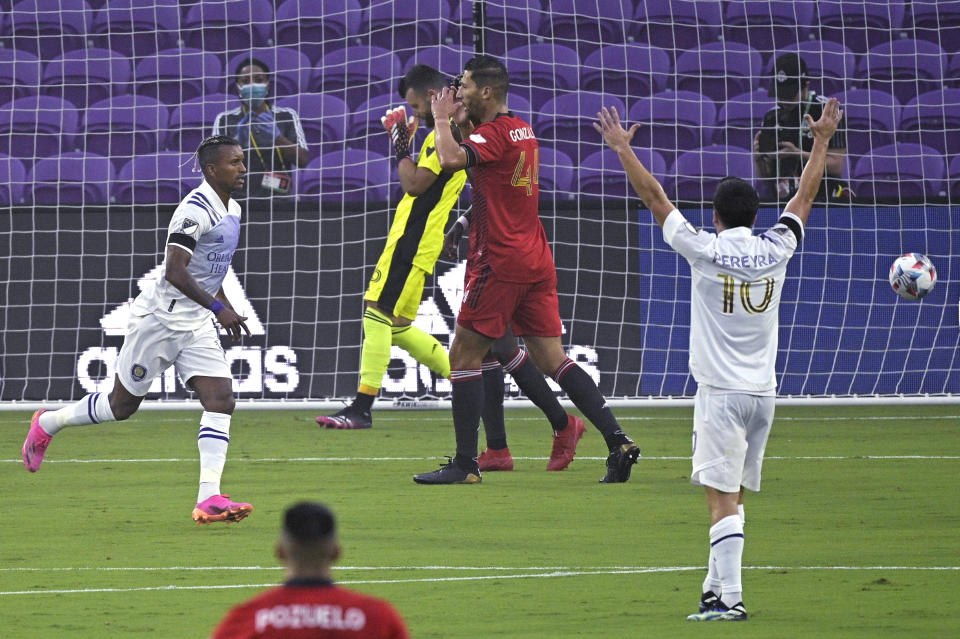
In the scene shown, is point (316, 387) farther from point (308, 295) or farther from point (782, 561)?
point (782, 561)

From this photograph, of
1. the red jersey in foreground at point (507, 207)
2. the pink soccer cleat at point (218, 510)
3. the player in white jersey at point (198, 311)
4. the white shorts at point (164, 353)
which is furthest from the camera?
the red jersey in foreground at point (507, 207)

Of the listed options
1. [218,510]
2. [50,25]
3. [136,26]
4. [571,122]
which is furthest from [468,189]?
[218,510]

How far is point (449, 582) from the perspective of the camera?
222 inches

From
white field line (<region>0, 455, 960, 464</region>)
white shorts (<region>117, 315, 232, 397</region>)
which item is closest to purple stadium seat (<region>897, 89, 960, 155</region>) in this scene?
white field line (<region>0, 455, 960, 464</region>)

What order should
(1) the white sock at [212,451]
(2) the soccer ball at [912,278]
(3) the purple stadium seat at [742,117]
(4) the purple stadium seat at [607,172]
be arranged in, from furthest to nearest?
(3) the purple stadium seat at [742,117] → (4) the purple stadium seat at [607,172] → (2) the soccer ball at [912,278] → (1) the white sock at [212,451]

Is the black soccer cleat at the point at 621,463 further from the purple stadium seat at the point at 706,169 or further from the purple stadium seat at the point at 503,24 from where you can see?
the purple stadium seat at the point at 503,24

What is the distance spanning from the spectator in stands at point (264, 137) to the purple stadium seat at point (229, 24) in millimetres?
1373

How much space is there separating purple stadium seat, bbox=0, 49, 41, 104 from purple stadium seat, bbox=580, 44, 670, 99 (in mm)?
5597

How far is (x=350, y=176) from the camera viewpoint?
1506 cm

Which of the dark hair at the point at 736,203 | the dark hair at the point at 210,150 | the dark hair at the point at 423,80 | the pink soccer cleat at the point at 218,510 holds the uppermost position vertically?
the dark hair at the point at 423,80

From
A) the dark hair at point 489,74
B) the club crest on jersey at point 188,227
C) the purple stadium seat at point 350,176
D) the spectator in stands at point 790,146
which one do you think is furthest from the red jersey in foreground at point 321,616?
the purple stadium seat at point 350,176

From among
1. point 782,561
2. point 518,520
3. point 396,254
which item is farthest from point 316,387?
point 782,561

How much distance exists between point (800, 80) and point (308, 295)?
5.16 meters

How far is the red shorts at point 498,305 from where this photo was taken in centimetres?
850
